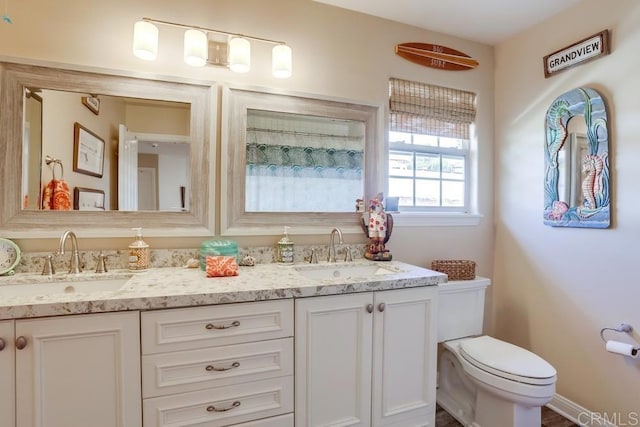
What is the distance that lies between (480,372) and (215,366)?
1.28 m

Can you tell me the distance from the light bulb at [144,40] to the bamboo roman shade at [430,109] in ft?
4.56

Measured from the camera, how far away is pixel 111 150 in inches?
64.9

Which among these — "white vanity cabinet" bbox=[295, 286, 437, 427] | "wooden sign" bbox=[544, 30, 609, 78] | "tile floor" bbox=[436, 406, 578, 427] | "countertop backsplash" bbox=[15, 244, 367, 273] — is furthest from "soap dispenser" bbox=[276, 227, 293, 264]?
"wooden sign" bbox=[544, 30, 609, 78]

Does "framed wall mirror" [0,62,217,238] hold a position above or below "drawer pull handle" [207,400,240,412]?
above

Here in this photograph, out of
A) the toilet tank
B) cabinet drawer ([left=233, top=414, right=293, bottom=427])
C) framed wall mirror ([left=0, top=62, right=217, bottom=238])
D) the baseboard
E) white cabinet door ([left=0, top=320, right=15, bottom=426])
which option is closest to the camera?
white cabinet door ([left=0, top=320, right=15, bottom=426])

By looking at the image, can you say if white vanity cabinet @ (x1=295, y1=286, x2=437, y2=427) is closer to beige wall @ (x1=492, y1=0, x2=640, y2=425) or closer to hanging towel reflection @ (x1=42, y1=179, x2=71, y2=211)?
beige wall @ (x1=492, y1=0, x2=640, y2=425)

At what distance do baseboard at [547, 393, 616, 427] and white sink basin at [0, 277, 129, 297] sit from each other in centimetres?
251

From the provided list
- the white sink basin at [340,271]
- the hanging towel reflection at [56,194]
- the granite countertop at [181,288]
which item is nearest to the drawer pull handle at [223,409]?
the granite countertop at [181,288]

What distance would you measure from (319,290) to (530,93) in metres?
1.98

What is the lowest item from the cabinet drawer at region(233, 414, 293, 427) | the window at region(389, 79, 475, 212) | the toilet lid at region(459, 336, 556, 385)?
the cabinet drawer at region(233, 414, 293, 427)

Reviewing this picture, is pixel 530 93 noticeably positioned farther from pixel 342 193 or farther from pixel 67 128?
pixel 67 128

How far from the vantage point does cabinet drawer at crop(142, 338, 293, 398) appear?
4.02ft

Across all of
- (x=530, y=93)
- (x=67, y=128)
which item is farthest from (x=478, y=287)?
(x=67, y=128)

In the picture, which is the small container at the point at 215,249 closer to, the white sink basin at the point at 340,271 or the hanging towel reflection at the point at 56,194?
the white sink basin at the point at 340,271
